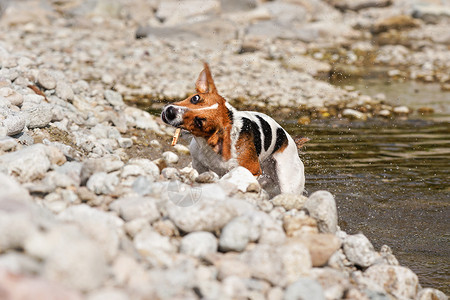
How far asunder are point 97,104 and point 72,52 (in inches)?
255

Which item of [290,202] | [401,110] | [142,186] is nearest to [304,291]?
[290,202]

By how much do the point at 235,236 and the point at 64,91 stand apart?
20.2 feet

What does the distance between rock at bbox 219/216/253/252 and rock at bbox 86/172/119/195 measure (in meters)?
1.07

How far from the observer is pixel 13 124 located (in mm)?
5996

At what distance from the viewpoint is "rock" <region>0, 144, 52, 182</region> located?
14.4 feet

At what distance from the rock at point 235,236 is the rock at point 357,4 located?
86.1 ft

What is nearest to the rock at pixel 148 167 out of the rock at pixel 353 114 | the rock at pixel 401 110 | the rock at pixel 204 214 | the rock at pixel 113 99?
the rock at pixel 204 214

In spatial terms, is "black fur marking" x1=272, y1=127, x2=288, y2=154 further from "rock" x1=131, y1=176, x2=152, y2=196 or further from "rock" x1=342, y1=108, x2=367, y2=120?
"rock" x1=342, y1=108, x2=367, y2=120

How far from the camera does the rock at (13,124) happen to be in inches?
233

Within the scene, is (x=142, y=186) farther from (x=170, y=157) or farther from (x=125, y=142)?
(x=125, y=142)

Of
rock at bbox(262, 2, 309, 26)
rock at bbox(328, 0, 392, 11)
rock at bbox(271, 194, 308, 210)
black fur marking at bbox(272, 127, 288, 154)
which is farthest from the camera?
rock at bbox(328, 0, 392, 11)

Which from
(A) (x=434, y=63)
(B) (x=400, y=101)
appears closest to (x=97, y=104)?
(B) (x=400, y=101)

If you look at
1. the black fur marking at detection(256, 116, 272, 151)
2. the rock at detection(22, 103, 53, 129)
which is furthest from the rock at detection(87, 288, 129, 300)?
the rock at detection(22, 103, 53, 129)

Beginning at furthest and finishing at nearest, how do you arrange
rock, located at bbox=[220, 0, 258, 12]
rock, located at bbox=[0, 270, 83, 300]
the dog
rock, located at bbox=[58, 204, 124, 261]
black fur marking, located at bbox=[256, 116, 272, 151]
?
1. rock, located at bbox=[220, 0, 258, 12]
2. black fur marking, located at bbox=[256, 116, 272, 151]
3. the dog
4. rock, located at bbox=[58, 204, 124, 261]
5. rock, located at bbox=[0, 270, 83, 300]
